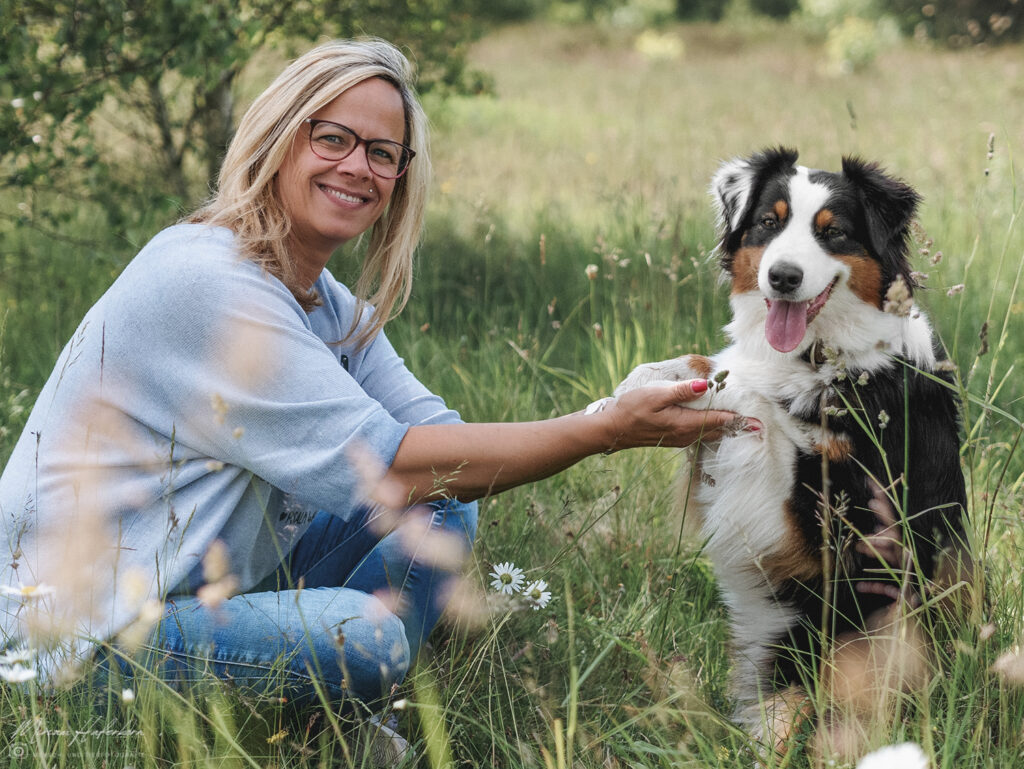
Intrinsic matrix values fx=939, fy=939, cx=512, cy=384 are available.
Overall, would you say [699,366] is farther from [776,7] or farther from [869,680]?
[776,7]

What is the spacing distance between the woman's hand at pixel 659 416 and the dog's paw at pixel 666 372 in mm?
221

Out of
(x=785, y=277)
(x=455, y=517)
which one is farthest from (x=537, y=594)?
(x=785, y=277)

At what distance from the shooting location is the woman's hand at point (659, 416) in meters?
2.05

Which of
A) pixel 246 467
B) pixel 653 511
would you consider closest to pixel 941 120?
pixel 653 511

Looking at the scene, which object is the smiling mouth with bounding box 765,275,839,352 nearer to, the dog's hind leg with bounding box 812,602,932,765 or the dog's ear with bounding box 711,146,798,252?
the dog's ear with bounding box 711,146,798,252

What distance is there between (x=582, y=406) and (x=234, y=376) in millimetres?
1819

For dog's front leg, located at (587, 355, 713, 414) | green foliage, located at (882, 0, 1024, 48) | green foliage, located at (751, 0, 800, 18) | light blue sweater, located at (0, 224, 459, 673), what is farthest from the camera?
green foliage, located at (751, 0, 800, 18)

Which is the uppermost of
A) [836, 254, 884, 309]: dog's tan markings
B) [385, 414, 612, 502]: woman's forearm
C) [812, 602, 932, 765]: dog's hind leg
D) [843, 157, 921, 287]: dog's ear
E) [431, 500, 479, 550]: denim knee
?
[843, 157, 921, 287]: dog's ear

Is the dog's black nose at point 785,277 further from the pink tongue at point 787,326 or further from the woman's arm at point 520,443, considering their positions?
the woman's arm at point 520,443

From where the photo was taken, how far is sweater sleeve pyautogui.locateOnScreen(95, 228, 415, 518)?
6.10 feet

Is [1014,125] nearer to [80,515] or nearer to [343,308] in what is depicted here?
[343,308]

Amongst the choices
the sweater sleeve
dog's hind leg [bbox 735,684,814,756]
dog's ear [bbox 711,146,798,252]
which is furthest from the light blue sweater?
dog's ear [bbox 711,146,798,252]

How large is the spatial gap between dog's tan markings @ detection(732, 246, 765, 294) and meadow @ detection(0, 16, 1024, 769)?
16.2 inches

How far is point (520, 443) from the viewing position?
6.49ft
